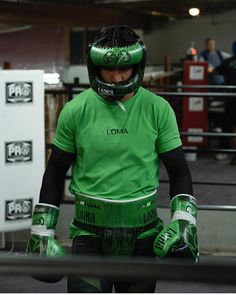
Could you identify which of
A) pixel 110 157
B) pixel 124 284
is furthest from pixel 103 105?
pixel 124 284

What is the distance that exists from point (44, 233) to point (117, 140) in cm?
41

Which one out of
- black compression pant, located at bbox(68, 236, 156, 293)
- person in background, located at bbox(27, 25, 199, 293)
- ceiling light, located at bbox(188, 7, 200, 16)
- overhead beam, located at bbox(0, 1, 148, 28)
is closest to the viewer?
black compression pant, located at bbox(68, 236, 156, 293)

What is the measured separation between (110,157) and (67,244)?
316cm

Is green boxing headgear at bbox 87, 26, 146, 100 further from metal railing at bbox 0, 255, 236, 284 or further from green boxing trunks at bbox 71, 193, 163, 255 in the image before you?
metal railing at bbox 0, 255, 236, 284

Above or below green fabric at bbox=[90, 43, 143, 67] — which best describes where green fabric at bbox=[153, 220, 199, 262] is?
below

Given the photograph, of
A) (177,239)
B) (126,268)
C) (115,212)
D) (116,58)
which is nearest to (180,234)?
(177,239)

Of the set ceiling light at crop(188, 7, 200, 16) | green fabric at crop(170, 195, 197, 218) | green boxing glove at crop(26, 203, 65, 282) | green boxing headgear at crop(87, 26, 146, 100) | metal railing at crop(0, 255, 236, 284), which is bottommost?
green boxing glove at crop(26, 203, 65, 282)

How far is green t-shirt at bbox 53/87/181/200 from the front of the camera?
2424 millimetres

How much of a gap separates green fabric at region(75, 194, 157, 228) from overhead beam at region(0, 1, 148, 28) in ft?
24.8

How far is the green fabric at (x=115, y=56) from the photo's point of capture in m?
2.41

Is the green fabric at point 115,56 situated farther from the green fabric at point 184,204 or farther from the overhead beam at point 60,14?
the overhead beam at point 60,14

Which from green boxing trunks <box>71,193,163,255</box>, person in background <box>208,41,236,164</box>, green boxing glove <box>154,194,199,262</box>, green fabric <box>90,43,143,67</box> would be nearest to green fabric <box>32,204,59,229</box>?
green boxing trunks <box>71,193,163,255</box>

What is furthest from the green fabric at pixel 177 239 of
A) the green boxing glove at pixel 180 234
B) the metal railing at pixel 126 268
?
the metal railing at pixel 126 268

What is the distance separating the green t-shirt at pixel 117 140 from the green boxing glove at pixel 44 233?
13cm
